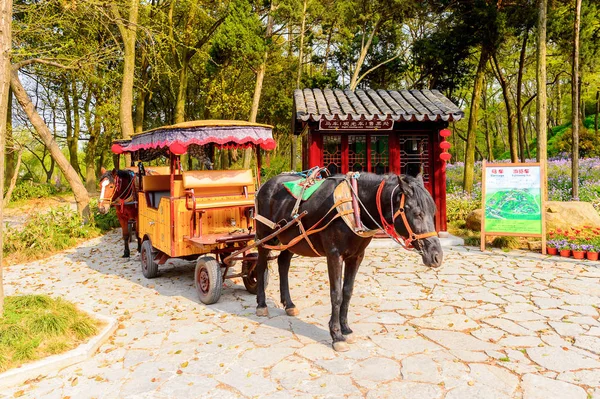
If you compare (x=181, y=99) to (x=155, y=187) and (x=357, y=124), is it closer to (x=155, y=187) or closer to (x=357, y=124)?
(x=357, y=124)

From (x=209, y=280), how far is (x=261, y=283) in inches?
37.2

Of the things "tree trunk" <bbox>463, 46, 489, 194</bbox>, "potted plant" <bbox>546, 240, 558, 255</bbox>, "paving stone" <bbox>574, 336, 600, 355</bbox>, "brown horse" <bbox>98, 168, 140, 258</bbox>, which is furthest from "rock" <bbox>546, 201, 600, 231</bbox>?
"brown horse" <bbox>98, 168, 140, 258</bbox>

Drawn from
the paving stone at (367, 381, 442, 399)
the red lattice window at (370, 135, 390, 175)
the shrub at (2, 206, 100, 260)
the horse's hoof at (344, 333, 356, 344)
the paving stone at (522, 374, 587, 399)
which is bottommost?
the paving stone at (367, 381, 442, 399)

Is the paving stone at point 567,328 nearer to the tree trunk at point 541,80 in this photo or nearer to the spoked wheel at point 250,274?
the spoked wheel at point 250,274

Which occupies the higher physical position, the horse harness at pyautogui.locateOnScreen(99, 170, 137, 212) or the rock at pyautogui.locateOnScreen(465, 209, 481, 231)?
the horse harness at pyautogui.locateOnScreen(99, 170, 137, 212)

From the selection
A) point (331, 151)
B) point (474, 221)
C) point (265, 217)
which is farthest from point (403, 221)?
point (474, 221)

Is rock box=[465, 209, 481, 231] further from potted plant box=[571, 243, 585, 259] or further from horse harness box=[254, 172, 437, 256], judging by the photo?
horse harness box=[254, 172, 437, 256]

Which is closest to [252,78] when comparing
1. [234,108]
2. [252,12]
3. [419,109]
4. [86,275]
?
[234,108]

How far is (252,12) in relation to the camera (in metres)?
18.5

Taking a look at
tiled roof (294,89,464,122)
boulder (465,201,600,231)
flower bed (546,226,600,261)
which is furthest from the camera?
tiled roof (294,89,464,122)

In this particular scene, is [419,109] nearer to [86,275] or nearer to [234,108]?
[86,275]

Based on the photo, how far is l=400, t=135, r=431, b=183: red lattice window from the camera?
1130 cm

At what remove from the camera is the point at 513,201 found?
9.60 meters

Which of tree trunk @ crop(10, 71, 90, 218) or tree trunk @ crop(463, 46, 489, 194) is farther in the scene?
tree trunk @ crop(463, 46, 489, 194)
